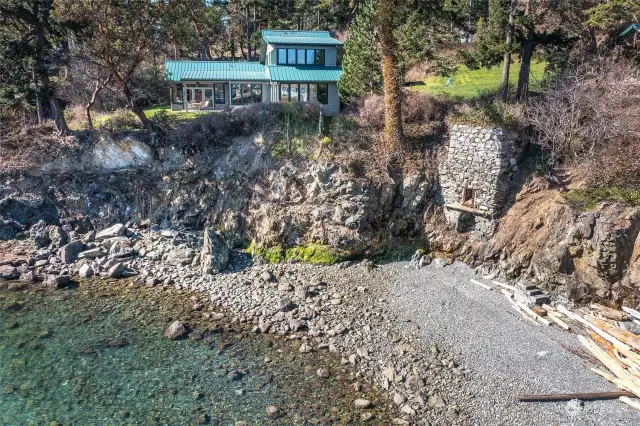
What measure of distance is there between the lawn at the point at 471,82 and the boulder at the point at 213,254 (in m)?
17.2

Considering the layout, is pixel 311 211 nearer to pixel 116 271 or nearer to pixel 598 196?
pixel 116 271

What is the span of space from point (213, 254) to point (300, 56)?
65.0 ft

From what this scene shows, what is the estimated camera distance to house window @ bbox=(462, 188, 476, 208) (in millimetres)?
24084

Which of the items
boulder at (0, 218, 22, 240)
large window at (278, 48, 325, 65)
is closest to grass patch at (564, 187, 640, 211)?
large window at (278, 48, 325, 65)

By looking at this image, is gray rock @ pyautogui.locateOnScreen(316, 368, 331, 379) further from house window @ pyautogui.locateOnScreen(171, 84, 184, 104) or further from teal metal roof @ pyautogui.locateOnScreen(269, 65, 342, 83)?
house window @ pyautogui.locateOnScreen(171, 84, 184, 104)

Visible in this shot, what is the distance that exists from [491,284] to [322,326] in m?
8.90

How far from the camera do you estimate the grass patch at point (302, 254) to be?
81.0 feet

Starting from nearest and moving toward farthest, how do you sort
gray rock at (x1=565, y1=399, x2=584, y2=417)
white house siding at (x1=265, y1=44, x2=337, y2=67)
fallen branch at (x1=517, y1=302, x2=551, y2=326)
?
gray rock at (x1=565, y1=399, x2=584, y2=417), fallen branch at (x1=517, y1=302, x2=551, y2=326), white house siding at (x1=265, y1=44, x2=337, y2=67)

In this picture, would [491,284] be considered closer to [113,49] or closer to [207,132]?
[207,132]

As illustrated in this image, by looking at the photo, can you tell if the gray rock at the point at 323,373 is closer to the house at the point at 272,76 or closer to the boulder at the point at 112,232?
the boulder at the point at 112,232

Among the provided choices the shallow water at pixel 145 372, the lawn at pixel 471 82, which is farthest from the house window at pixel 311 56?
the shallow water at pixel 145 372

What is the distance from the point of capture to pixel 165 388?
1533cm

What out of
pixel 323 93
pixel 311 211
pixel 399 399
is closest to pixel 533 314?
pixel 399 399

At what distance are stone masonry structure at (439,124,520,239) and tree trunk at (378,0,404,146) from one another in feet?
10.6
